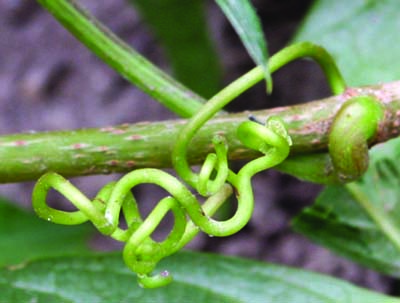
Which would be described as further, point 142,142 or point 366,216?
point 366,216

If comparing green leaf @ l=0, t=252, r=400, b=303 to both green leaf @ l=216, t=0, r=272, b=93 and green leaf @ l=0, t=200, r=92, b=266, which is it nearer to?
green leaf @ l=216, t=0, r=272, b=93

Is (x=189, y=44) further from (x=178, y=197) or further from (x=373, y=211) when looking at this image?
(x=178, y=197)

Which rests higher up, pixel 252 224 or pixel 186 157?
pixel 186 157

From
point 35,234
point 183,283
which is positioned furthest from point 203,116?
point 35,234

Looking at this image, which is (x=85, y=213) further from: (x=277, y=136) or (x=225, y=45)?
(x=225, y=45)

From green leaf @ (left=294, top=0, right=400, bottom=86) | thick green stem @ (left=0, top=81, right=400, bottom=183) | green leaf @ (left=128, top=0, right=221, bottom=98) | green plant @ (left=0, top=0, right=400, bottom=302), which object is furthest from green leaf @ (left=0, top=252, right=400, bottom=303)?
green leaf @ (left=128, top=0, right=221, bottom=98)

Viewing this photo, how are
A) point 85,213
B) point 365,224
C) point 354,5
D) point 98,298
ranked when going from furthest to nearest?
point 354,5
point 365,224
point 98,298
point 85,213

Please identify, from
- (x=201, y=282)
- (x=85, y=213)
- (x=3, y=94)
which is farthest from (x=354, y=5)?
(x=3, y=94)
